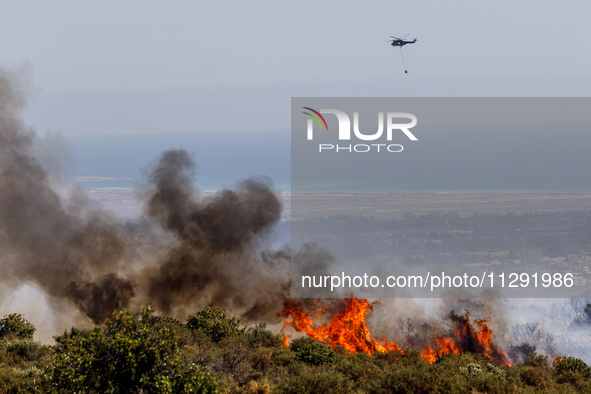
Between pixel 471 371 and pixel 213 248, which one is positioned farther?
pixel 213 248

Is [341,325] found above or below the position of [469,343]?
above

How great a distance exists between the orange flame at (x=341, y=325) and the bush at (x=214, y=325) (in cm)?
1102

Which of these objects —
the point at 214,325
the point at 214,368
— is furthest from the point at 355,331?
A: the point at 214,368

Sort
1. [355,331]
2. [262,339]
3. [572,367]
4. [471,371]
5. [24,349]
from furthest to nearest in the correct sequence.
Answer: [355,331] < [262,339] < [572,367] < [24,349] < [471,371]

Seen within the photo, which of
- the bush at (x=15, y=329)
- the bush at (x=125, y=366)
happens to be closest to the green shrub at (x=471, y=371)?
the bush at (x=125, y=366)

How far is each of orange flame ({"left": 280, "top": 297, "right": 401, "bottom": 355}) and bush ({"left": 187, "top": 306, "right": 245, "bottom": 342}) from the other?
1102cm

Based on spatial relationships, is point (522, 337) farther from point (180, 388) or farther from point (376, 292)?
point (180, 388)

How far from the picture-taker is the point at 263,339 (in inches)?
1906

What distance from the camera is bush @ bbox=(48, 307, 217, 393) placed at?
2130 centimetres

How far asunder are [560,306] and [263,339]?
3763 inches

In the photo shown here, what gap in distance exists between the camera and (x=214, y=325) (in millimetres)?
49969

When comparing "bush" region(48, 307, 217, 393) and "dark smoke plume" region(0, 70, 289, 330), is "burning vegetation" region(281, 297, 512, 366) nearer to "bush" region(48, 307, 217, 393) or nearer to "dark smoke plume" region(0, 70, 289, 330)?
"dark smoke plume" region(0, 70, 289, 330)

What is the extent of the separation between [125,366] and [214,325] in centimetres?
2879

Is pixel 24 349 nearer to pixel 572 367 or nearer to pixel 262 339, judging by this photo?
pixel 262 339
